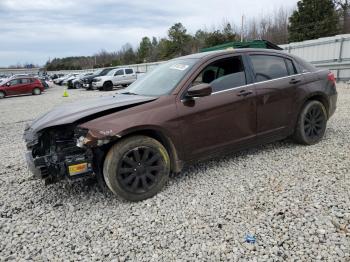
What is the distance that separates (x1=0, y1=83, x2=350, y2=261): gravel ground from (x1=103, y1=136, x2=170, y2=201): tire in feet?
0.53

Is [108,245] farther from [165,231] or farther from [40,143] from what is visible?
[40,143]

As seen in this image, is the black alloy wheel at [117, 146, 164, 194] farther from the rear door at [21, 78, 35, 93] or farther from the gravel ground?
the rear door at [21, 78, 35, 93]

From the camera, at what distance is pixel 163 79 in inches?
156

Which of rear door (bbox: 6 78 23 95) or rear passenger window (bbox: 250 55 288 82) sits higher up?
rear door (bbox: 6 78 23 95)

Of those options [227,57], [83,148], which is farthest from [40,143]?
[227,57]

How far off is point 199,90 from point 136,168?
3.80ft

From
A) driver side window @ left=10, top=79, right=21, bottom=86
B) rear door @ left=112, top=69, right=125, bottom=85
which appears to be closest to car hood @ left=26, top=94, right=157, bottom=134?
rear door @ left=112, top=69, right=125, bottom=85

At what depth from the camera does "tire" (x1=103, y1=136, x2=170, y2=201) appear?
313 centimetres

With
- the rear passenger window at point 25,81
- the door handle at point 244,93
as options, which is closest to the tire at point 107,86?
the rear passenger window at point 25,81

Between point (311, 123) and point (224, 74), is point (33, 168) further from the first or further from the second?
point (311, 123)

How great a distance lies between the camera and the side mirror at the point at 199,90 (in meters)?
3.39

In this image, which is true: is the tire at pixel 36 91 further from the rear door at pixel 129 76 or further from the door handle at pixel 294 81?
the door handle at pixel 294 81

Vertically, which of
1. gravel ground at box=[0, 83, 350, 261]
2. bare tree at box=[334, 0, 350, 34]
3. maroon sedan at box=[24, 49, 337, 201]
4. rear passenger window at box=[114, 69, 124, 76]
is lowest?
gravel ground at box=[0, 83, 350, 261]

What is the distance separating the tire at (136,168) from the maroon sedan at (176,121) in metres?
0.01
